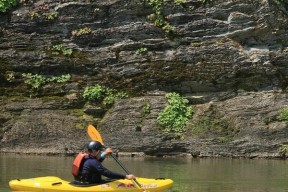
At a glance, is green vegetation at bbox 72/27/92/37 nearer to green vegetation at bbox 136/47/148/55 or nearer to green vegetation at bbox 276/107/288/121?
green vegetation at bbox 136/47/148/55

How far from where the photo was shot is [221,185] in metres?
13.3

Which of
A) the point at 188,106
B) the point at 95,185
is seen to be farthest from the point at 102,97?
the point at 95,185

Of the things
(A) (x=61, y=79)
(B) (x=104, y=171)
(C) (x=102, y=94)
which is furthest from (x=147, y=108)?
(B) (x=104, y=171)

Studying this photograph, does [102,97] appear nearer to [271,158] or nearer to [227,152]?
[227,152]

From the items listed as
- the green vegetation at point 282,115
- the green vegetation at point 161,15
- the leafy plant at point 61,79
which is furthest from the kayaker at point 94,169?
the green vegetation at point 161,15

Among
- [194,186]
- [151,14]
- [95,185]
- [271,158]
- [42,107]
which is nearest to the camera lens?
[95,185]

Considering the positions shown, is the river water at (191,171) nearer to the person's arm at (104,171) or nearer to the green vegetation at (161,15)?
the person's arm at (104,171)

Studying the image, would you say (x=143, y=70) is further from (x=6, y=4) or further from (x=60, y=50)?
(x=6, y=4)

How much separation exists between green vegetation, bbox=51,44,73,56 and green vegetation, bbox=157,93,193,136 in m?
4.91

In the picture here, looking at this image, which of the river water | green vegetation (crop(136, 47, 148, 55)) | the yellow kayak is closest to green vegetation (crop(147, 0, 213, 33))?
green vegetation (crop(136, 47, 148, 55))

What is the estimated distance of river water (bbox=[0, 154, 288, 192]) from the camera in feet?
43.4

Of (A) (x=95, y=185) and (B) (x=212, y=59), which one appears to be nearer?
(A) (x=95, y=185)

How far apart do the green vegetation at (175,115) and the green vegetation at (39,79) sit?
4.62 metres

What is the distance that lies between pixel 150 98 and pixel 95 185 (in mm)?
12126
